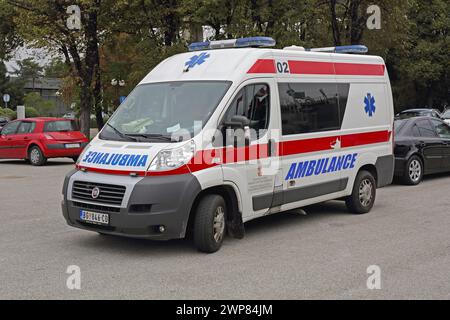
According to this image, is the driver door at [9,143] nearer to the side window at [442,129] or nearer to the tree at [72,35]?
the tree at [72,35]

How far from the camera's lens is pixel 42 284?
562 cm

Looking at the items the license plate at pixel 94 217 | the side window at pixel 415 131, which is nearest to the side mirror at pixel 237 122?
the license plate at pixel 94 217

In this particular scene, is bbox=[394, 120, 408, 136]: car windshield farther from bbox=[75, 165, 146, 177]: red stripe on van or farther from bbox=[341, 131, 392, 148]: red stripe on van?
bbox=[75, 165, 146, 177]: red stripe on van

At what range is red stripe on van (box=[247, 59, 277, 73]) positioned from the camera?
24.7 feet

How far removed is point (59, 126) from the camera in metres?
19.0

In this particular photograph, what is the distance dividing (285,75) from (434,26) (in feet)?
120

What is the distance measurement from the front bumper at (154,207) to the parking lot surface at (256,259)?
348 millimetres

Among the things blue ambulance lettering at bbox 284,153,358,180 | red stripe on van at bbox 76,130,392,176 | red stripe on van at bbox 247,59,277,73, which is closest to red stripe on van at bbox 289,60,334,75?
red stripe on van at bbox 247,59,277,73

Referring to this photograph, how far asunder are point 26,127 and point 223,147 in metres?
13.7

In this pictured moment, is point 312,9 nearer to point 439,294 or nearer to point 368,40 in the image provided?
point 368,40

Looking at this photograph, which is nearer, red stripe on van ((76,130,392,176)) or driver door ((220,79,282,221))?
red stripe on van ((76,130,392,176))

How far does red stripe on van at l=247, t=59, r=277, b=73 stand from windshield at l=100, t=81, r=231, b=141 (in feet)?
1.59

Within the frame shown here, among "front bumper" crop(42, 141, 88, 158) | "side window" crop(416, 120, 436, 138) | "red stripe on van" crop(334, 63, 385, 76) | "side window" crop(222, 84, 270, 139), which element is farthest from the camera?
"front bumper" crop(42, 141, 88, 158)

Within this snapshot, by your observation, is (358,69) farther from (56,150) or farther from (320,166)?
(56,150)
